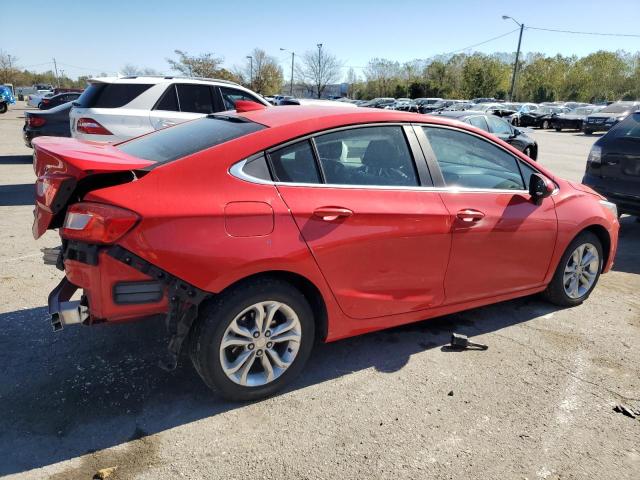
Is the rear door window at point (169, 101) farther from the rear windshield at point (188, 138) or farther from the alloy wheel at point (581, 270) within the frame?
the alloy wheel at point (581, 270)

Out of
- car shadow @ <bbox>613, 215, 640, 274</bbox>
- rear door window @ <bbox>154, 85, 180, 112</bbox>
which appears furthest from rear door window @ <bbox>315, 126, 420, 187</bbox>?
rear door window @ <bbox>154, 85, 180, 112</bbox>

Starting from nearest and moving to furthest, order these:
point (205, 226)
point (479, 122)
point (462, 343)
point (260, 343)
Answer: point (205, 226)
point (260, 343)
point (462, 343)
point (479, 122)

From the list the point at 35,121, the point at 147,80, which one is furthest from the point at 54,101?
the point at 147,80

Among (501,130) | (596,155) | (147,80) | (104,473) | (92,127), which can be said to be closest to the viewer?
(104,473)

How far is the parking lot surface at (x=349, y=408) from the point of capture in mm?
2506

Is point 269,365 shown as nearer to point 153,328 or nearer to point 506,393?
point 153,328

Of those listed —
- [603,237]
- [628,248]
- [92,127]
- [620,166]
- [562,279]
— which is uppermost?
[92,127]

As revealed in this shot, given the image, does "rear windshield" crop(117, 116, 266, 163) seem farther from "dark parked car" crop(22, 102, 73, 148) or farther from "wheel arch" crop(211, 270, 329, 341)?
"dark parked car" crop(22, 102, 73, 148)

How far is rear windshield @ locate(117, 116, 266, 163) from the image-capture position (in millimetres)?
2961

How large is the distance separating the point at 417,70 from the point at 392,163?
95.3 m

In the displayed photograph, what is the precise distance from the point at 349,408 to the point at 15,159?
13.3 metres

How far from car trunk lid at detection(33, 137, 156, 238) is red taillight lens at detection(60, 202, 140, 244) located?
0.13 m

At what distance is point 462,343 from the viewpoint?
3.69 metres

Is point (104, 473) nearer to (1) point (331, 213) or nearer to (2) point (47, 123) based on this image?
(1) point (331, 213)
